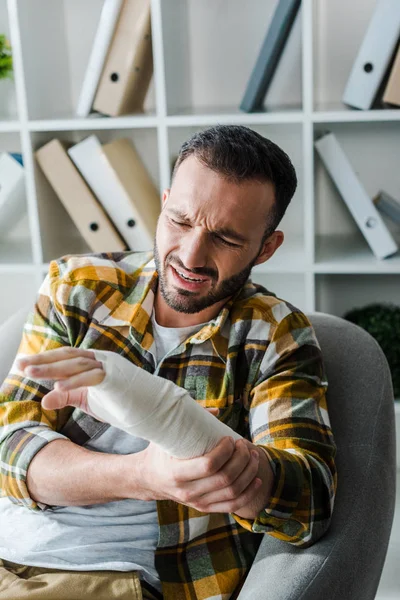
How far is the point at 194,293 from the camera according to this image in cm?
127

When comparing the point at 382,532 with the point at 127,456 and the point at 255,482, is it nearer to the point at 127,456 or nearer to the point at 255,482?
the point at 255,482

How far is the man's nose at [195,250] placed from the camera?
4.08ft

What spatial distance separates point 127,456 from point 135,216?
4.29 ft

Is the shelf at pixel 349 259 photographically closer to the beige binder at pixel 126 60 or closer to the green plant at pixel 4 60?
the beige binder at pixel 126 60

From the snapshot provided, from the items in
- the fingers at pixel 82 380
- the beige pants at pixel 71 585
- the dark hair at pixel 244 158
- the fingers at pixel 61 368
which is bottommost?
the beige pants at pixel 71 585

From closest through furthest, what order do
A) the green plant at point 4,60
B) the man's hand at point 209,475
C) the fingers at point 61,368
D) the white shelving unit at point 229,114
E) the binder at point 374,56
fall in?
the fingers at point 61,368 → the man's hand at point 209,475 → the binder at point 374,56 → the white shelving unit at point 229,114 → the green plant at point 4,60

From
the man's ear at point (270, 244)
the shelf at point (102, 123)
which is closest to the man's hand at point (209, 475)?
the man's ear at point (270, 244)

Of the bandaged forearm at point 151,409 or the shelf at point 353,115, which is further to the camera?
the shelf at point 353,115

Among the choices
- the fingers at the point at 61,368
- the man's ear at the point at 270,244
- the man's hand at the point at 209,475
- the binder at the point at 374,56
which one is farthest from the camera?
the binder at the point at 374,56

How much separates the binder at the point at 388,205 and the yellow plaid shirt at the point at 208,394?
113cm

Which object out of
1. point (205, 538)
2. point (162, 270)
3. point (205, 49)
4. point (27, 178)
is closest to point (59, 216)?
point (27, 178)

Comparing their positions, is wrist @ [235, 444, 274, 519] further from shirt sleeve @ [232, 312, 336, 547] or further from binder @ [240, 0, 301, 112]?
binder @ [240, 0, 301, 112]

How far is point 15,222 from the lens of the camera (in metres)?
2.73

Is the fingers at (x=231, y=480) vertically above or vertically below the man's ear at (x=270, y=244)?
below
